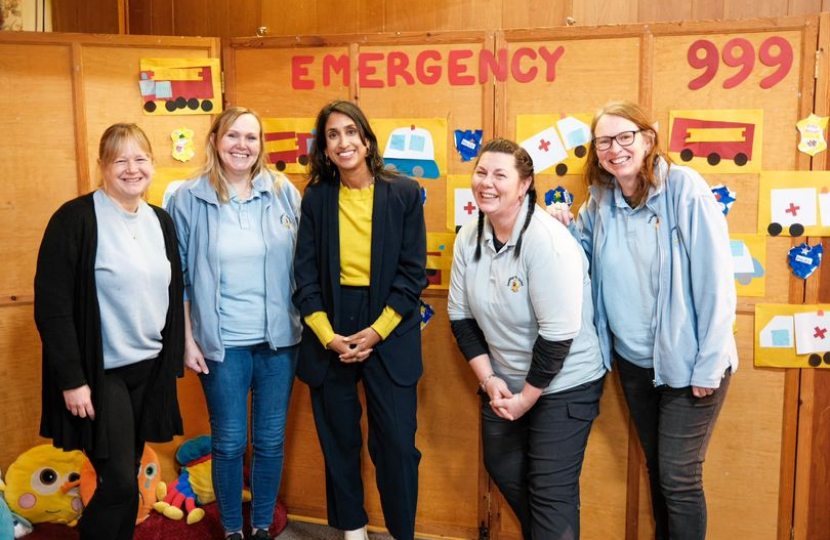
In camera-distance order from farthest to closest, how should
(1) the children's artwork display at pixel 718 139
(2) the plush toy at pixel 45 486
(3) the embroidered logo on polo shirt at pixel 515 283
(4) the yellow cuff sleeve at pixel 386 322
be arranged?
1. (2) the plush toy at pixel 45 486
2. (1) the children's artwork display at pixel 718 139
3. (4) the yellow cuff sleeve at pixel 386 322
4. (3) the embroidered logo on polo shirt at pixel 515 283

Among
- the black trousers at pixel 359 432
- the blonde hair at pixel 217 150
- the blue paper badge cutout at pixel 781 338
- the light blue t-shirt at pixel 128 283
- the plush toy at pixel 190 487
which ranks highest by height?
the blonde hair at pixel 217 150

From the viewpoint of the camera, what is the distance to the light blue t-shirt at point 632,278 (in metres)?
2.03

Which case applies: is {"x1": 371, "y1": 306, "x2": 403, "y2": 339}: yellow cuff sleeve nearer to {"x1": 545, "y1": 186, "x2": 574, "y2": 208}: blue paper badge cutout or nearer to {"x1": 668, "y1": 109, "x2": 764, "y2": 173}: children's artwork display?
{"x1": 545, "y1": 186, "x2": 574, "y2": 208}: blue paper badge cutout

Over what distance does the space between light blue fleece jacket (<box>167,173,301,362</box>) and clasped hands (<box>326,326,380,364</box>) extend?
21 cm

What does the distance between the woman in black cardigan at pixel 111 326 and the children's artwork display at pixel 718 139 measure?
1.69 meters

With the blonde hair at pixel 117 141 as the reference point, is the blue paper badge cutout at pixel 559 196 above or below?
below

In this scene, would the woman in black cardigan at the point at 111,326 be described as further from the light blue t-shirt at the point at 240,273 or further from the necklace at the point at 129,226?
the light blue t-shirt at the point at 240,273

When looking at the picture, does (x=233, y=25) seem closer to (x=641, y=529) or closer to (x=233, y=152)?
(x=233, y=152)

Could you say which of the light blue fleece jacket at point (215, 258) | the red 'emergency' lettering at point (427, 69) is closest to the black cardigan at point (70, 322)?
the light blue fleece jacket at point (215, 258)

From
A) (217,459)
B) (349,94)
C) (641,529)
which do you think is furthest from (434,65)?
(641,529)

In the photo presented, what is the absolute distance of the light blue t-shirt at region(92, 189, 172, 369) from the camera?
6.40 feet

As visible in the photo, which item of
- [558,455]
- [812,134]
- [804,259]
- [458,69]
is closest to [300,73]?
[458,69]

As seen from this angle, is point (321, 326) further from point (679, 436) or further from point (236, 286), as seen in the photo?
point (679, 436)

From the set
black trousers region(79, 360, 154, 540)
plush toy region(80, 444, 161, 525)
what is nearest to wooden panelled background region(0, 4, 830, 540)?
plush toy region(80, 444, 161, 525)
